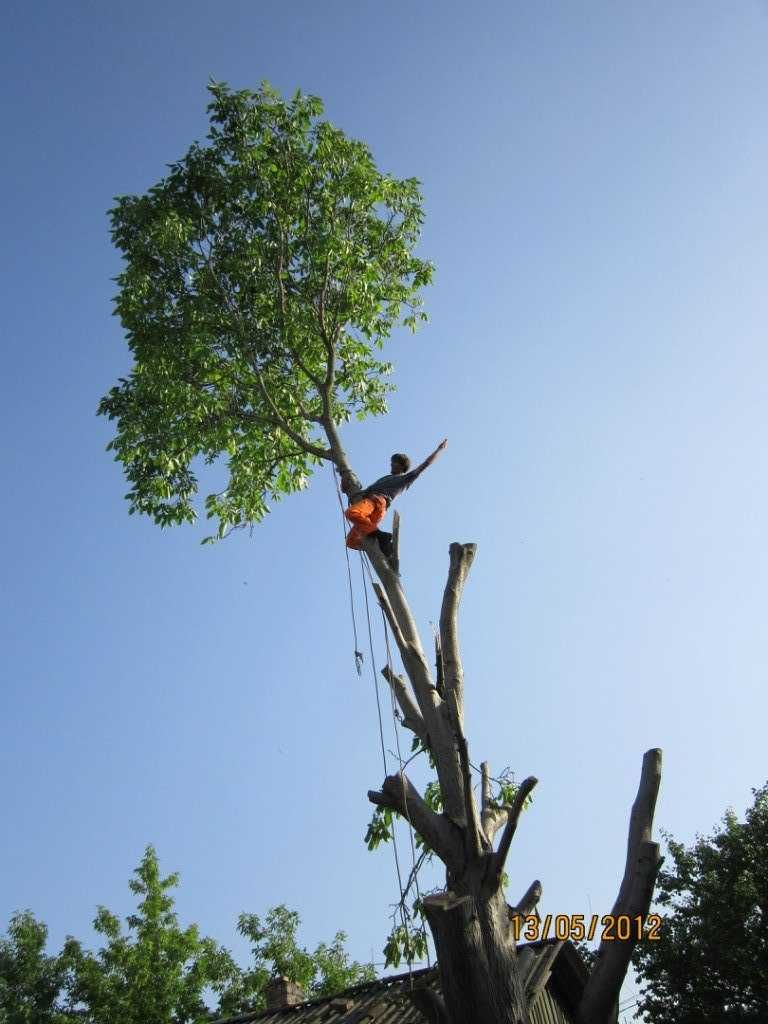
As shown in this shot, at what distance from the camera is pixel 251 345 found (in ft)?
28.4

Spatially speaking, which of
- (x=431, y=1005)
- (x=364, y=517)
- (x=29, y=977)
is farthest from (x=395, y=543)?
(x=29, y=977)

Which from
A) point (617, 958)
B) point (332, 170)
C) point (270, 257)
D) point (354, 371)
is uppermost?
point (332, 170)

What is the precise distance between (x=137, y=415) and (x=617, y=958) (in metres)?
7.20

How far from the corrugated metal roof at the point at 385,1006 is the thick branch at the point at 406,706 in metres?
4.98

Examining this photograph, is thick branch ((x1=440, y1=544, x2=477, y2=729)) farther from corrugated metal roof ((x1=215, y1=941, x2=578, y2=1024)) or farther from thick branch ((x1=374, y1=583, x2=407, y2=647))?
corrugated metal roof ((x1=215, y1=941, x2=578, y2=1024))

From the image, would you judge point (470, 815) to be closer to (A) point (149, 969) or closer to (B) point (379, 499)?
(B) point (379, 499)

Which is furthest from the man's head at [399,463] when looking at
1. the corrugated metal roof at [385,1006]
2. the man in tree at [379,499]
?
the corrugated metal roof at [385,1006]

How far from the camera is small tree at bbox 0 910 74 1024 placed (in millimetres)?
24234

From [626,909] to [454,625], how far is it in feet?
7.71

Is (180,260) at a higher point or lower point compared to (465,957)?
higher

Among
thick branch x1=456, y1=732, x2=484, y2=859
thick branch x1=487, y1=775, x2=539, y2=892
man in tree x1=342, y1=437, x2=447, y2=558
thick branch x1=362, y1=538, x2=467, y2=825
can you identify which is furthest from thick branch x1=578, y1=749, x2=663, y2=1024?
man in tree x1=342, y1=437, x2=447, y2=558

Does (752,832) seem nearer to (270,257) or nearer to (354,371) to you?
(354,371)

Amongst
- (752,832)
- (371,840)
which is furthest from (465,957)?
(752,832)

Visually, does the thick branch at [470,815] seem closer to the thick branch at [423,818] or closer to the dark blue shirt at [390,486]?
the thick branch at [423,818]
